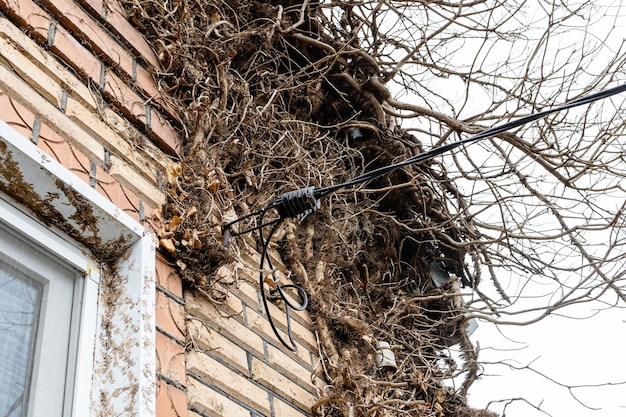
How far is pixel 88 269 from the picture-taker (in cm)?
152

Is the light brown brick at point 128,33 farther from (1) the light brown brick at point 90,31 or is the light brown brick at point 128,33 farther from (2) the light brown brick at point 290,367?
(2) the light brown brick at point 290,367

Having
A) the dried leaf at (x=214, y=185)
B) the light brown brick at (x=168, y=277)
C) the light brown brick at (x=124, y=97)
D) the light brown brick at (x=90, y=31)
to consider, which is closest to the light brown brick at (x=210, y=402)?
the light brown brick at (x=168, y=277)

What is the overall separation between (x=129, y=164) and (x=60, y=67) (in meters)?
0.28

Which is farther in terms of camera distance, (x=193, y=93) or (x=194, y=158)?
(x=193, y=93)

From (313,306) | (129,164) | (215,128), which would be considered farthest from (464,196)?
(129,164)

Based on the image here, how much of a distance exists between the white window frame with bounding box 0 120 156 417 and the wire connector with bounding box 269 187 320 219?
0.34 metres

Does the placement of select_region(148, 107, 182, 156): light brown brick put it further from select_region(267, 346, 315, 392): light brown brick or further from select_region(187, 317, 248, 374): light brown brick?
select_region(267, 346, 315, 392): light brown brick

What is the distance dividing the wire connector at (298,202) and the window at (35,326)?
0.52m

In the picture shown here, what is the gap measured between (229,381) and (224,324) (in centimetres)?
17

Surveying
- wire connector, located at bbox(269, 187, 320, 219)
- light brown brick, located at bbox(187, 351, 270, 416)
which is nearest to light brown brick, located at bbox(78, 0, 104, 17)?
wire connector, located at bbox(269, 187, 320, 219)

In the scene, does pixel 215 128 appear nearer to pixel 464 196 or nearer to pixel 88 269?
pixel 88 269

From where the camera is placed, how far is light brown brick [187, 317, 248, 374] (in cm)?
167

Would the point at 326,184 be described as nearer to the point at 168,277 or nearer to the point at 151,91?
the point at 151,91

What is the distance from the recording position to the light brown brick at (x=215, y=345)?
65.9 inches
